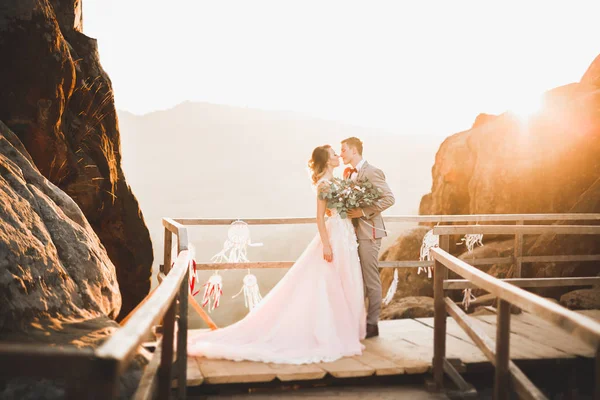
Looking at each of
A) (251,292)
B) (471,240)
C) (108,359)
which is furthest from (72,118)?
(471,240)

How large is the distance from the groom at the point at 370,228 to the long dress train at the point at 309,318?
15cm

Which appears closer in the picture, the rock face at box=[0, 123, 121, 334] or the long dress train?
the rock face at box=[0, 123, 121, 334]

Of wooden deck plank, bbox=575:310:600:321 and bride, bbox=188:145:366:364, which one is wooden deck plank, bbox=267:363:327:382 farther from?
wooden deck plank, bbox=575:310:600:321

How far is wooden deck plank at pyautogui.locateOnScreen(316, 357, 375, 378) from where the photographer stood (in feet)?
13.1

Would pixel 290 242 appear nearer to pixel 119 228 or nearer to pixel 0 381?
pixel 119 228

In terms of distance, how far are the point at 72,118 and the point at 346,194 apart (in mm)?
4395

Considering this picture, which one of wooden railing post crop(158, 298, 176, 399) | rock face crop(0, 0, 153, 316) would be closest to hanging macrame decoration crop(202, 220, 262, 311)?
rock face crop(0, 0, 153, 316)

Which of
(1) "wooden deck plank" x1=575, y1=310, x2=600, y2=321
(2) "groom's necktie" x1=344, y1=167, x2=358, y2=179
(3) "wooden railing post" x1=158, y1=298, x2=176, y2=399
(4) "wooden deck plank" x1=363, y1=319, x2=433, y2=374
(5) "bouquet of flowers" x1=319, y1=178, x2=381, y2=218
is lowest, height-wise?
(4) "wooden deck plank" x1=363, y1=319, x2=433, y2=374

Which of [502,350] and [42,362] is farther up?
[42,362]

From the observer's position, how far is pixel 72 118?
277 inches

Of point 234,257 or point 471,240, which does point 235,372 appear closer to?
point 234,257

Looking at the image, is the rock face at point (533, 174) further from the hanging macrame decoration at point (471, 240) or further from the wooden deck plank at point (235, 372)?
the wooden deck plank at point (235, 372)

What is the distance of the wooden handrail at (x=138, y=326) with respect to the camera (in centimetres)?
143

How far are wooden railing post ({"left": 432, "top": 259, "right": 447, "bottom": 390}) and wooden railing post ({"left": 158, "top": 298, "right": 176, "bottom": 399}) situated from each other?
2.15 m
